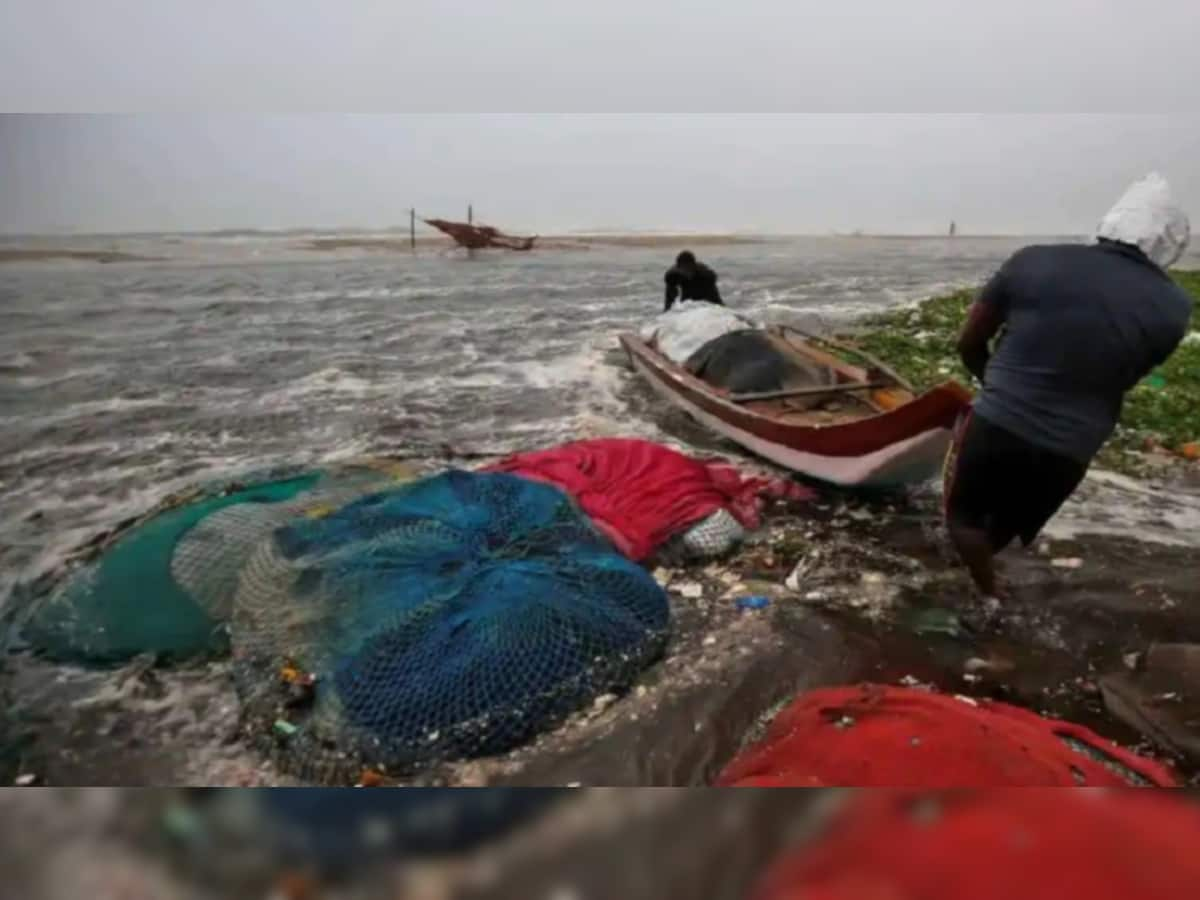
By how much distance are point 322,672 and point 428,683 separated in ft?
0.93

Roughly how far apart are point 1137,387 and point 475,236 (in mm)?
11987

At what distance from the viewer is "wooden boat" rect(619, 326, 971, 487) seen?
2715 millimetres

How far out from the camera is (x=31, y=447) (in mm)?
4371

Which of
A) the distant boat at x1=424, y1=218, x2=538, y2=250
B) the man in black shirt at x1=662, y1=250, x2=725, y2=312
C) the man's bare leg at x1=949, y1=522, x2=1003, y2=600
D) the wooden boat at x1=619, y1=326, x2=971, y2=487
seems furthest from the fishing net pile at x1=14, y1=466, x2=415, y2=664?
the distant boat at x1=424, y1=218, x2=538, y2=250

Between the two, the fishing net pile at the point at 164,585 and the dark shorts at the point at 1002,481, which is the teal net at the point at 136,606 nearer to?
the fishing net pile at the point at 164,585

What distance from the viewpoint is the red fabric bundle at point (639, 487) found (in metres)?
2.74

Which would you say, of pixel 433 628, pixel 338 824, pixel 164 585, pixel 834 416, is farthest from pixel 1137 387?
pixel 338 824

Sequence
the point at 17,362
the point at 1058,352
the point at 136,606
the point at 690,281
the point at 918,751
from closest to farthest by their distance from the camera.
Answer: the point at 918,751, the point at 1058,352, the point at 136,606, the point at 690,281, the point at 17,362

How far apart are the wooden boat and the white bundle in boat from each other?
76 millimetres

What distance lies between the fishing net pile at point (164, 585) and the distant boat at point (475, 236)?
12437 mm

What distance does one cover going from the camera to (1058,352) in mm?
2010

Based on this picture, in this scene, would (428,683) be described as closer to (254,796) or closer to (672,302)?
(254,796)

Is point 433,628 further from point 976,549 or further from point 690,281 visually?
point 690,281

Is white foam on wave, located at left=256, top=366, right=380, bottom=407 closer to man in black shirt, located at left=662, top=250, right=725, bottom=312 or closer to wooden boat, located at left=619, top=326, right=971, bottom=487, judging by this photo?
wooden boat, located at left=619, top=326, right=971, bottom=487
